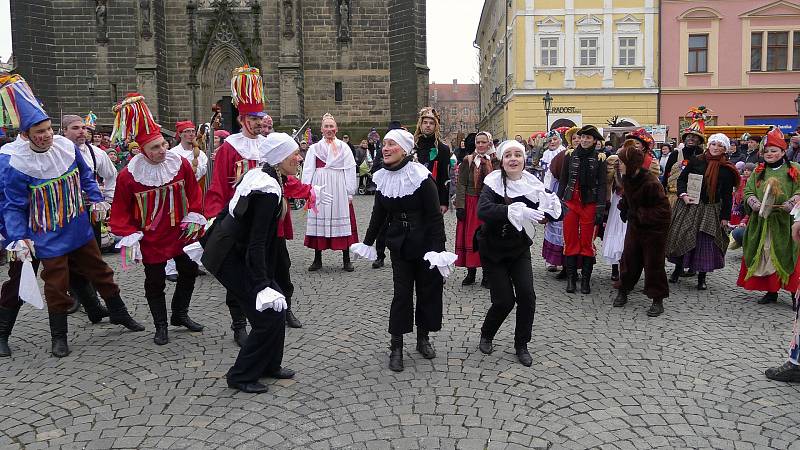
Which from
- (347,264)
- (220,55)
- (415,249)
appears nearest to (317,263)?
(347,264)

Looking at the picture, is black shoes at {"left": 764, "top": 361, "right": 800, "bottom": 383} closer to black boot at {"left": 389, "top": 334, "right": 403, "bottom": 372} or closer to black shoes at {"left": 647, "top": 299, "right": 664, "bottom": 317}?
black shoes at {"left": 647, "top": 299, "right": 664, "bottom": 317}

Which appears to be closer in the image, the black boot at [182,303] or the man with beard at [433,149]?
the black boot at [182,303]

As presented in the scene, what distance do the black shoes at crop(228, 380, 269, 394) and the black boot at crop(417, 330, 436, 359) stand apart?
4.61ft

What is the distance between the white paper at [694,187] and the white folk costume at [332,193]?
4.50 meters

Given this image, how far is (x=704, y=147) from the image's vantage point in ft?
28.9

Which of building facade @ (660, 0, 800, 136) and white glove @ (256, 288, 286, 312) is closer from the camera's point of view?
white glove @ (256, 288, 286, 312)

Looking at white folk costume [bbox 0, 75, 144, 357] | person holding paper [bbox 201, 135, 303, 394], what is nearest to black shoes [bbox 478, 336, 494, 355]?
person holding paper [bbox 201, 135, 303, 394]

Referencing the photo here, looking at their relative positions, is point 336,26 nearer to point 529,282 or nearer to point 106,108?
point 106,108

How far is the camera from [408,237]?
511 cm

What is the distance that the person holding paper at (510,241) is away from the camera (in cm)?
518

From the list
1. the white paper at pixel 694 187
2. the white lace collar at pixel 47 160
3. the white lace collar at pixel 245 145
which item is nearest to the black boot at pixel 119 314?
the white lace collar at pixel 47 160

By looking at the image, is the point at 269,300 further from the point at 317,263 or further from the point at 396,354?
the point at 317,263

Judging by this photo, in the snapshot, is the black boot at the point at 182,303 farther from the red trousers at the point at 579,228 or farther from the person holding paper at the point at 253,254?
the red trousers at the point at 579,228

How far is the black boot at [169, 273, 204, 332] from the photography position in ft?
19.9
